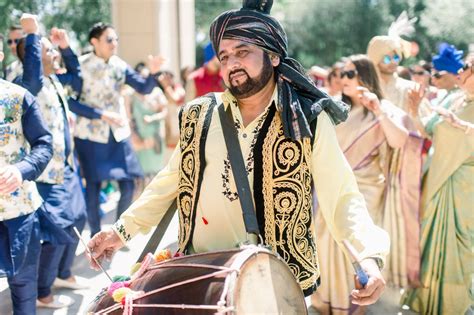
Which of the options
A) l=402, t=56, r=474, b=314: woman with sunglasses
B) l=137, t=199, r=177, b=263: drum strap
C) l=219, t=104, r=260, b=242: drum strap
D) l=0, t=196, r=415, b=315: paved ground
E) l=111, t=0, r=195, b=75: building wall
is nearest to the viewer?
l=219, t=104, r=260, b=242: drum strap

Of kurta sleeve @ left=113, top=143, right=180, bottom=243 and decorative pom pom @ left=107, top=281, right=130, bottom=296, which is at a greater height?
kurta sleeve @ left=113, top=143, right=180, bottom=243

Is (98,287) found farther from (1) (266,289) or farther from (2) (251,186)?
(1) (266,289)

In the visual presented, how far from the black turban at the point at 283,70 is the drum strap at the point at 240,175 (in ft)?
0.65

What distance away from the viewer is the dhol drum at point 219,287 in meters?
2.03

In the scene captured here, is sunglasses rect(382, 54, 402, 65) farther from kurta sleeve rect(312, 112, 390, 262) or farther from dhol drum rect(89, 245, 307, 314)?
dhol drum rect(89, 245, 307, 314)

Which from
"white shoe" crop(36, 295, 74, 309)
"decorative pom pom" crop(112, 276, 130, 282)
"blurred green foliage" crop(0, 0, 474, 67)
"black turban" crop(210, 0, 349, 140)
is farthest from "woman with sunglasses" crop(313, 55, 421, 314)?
"blurred green foliage" crop(0, 0, 474, 67)

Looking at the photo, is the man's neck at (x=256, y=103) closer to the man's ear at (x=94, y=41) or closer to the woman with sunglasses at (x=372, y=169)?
the woman with sunglasses at (x=372, y=169)

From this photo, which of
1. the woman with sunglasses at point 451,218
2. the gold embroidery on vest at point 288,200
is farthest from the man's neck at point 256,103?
the woman with sunglasses at point 451,218

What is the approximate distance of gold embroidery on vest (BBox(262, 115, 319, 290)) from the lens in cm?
246

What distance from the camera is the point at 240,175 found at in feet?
7.95

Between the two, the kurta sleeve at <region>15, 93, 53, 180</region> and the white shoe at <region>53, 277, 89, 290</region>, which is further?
the white shoe at <region>53, 277, 89, 290</region>

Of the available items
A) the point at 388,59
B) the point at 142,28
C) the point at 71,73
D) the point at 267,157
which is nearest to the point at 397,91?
the point at 388,59

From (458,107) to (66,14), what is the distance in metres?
20.3

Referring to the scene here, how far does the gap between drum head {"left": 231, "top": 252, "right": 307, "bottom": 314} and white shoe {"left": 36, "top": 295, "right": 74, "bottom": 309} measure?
9.93ft
